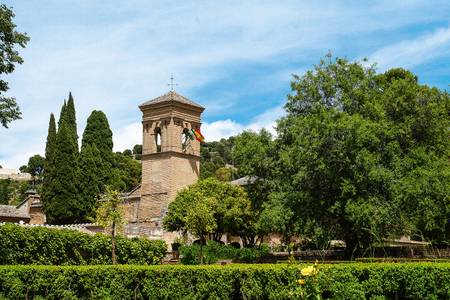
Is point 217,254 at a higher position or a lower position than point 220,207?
lower

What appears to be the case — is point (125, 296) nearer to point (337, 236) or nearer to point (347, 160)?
point (347, 160)

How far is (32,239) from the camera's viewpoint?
882 inches

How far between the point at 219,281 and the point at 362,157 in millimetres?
11123

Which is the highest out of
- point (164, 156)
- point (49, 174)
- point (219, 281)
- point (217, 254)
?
point (164, 156)

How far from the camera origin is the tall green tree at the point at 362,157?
24.3 meters

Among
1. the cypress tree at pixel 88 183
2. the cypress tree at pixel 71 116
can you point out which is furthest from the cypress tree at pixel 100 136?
the cypress tree at pixel 88 183

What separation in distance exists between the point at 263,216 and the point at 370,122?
6.64 metres

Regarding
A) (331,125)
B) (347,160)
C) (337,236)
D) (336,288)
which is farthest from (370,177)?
(336,288)

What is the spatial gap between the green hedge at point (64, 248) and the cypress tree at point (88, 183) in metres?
18.1

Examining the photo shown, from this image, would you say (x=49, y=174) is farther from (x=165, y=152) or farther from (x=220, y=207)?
(x=220, y=207)

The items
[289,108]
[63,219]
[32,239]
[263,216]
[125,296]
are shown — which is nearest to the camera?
[125,296]

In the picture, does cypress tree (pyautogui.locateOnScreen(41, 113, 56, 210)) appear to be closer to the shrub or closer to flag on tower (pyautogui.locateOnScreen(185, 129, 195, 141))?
flag on tower (pyautogui.locateOnScreen(185, 129, 195, 141))

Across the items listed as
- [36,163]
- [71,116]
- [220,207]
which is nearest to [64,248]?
[220,207]

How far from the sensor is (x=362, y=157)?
79.2 ft
